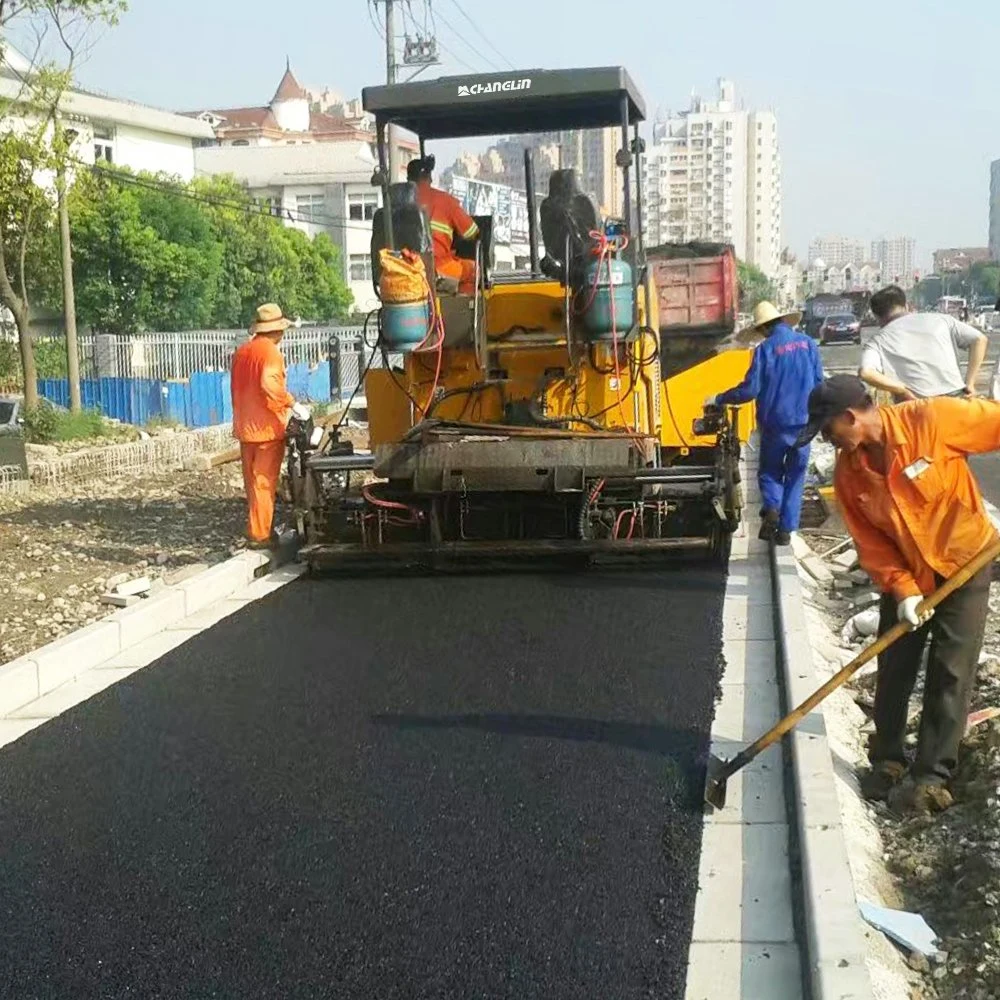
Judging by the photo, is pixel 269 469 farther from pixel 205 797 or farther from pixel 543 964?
pixel 543 964

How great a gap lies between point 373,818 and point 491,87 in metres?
4.91

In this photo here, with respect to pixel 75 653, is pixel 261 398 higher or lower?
higher

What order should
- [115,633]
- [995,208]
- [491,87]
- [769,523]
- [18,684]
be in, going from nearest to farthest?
[18,684] < [115,633] < [491,87] < [769,523] < [995,208]

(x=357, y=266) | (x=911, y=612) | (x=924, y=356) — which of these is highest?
(x=357, y=266)

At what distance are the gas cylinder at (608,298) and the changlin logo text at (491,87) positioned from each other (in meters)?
1.17

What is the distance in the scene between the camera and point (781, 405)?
26.1 feet

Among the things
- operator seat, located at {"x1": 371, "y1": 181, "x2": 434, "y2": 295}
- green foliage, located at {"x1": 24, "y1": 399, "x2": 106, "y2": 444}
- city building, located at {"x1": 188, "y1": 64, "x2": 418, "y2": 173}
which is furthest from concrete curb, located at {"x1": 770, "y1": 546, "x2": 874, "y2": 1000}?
city building, located at {"x1": 188, "y1": 64, "x2": 418, "y2": 173}

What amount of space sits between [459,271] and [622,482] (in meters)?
1.66

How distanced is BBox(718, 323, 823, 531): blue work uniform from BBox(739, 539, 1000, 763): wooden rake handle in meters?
3.77

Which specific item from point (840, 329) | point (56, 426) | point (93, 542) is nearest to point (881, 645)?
point (93, 542)

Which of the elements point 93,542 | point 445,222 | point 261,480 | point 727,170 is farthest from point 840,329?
point 727,170

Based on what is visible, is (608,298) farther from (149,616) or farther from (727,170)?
(727,170)

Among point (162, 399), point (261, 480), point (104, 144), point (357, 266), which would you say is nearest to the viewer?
point (261, 480)

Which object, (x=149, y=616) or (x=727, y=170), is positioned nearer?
(x=149, y=616)
